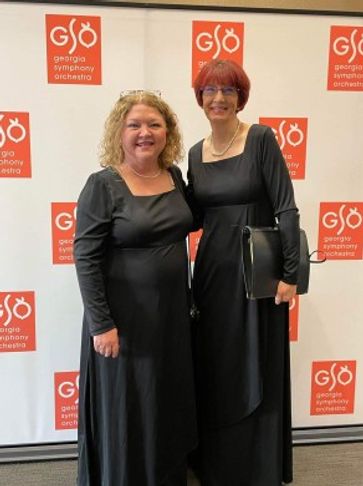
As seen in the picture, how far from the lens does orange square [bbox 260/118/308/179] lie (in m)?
2.16

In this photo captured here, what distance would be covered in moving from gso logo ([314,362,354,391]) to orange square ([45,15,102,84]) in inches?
68.4

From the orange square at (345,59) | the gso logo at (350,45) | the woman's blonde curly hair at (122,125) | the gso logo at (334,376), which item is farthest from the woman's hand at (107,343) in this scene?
the gso logo at (350,45)

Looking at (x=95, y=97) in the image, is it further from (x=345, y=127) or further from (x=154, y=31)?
(x=345, y=127)

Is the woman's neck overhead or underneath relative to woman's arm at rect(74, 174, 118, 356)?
overhead

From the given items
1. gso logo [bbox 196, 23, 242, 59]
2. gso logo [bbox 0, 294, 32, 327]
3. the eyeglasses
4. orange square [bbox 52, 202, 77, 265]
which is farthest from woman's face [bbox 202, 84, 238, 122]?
gso logo [bbox 0, 294, 32, 327]

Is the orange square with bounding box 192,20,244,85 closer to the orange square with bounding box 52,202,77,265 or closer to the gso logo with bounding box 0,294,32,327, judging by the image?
the orange square with bounding box 52,202,77,265

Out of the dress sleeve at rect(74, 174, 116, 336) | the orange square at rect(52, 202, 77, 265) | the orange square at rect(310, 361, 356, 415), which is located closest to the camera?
the dress sleeve at rect(74, 174, 116, 336)

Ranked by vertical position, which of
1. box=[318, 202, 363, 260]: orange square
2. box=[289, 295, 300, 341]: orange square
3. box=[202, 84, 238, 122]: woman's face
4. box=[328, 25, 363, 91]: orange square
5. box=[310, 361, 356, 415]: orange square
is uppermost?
box=[328, 25, 363, 91]: orange square

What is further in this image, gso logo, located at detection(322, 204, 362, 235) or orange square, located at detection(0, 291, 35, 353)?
gso logo, located at detection(322, 204, 362, 235)

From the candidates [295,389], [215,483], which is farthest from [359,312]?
[215,483]

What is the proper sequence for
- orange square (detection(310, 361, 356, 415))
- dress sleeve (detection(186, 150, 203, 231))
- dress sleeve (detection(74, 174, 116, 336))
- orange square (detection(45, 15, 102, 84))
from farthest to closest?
1. orange square (detection(310, 361, 356, 415))
2. orange square (detection(45, 15, 102, 84))
3. dress sleeve (detection(186, 150, 203, 231))
4. dress sleeve (detection(74, 174, 116, 336))

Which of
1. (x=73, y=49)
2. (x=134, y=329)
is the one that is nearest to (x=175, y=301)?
→ (x=134, y=329)

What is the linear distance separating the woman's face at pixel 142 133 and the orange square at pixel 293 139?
31.3 inches

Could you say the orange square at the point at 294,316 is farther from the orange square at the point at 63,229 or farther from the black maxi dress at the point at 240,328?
the orange square at the point at 63,229
